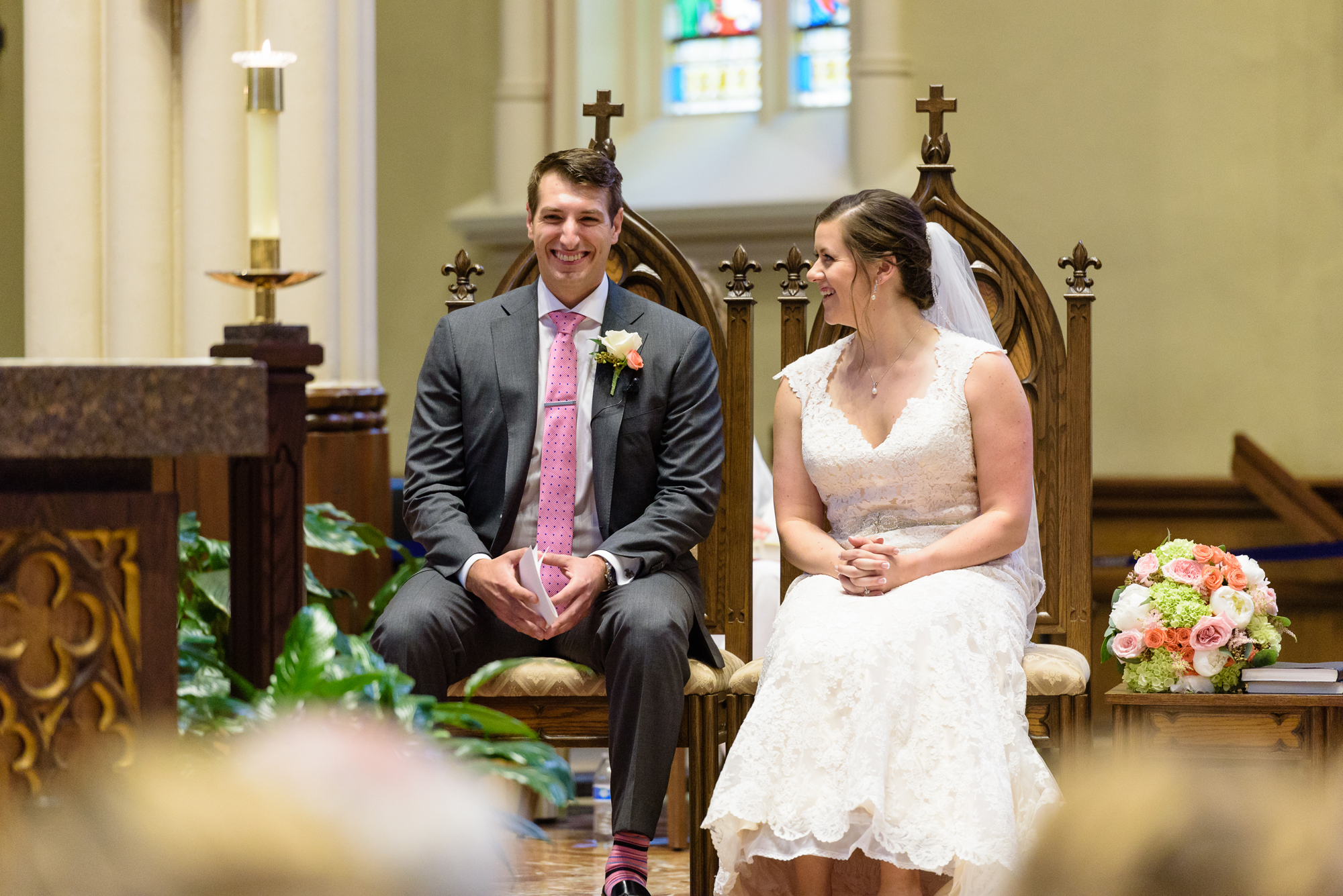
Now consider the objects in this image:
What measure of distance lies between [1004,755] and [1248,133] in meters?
3.91

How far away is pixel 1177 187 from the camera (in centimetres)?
637

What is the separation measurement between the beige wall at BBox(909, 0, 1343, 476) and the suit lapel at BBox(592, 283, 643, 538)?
10.6 feet

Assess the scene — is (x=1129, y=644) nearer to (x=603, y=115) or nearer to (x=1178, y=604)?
(x=1178, y=604)

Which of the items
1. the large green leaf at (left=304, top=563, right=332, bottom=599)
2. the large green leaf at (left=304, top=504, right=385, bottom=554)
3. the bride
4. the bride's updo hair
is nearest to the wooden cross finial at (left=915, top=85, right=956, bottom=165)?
the bride

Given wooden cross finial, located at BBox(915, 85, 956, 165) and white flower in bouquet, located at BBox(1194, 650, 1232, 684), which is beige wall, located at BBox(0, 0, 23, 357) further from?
white flower in bouquet, located at BBox(1194, 650, 1232, 684)

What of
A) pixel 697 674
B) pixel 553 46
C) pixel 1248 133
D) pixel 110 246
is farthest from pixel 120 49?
pixel 1248 133

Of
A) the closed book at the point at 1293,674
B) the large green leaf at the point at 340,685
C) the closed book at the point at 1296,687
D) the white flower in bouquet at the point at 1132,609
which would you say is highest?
the large green leaf at the point at 340,685

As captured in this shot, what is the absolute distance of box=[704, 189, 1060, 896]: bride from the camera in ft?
10.4

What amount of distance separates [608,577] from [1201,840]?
2.91 meters

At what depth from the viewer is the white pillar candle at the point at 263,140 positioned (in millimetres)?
2119

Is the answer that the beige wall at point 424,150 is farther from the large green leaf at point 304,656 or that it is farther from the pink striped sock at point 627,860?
the large green leaf at point 304,656

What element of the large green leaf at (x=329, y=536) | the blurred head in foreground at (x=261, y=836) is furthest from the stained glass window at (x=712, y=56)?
the blurred head in foreground at (x=261, y=836)

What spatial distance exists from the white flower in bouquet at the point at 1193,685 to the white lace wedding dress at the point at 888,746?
436mm

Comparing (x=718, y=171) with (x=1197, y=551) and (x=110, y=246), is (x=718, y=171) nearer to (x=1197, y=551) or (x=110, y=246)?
(x=110, y=246)
